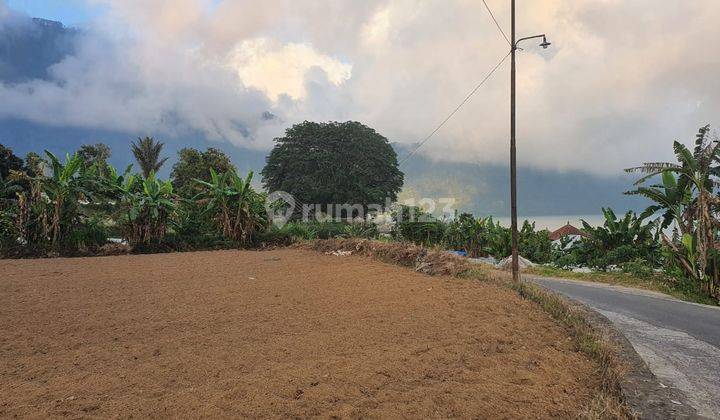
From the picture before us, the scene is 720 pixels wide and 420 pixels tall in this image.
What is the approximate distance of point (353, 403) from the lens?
103 inches

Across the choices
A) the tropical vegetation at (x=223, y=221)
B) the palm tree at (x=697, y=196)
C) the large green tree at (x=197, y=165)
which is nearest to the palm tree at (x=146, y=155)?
the large green tree at (x=197, y=165)

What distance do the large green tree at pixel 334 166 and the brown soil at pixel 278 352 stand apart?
2740 centimetres

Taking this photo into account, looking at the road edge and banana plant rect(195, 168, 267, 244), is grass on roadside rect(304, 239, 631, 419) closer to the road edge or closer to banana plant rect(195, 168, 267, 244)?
the road edge

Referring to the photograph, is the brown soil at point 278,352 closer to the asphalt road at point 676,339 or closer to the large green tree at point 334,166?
the asphalt road at point 676,339

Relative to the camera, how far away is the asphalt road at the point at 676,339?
11.5ft

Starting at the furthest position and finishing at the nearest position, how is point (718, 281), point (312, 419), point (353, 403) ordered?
point (718, 281), point (353, 403), point (312, 419)

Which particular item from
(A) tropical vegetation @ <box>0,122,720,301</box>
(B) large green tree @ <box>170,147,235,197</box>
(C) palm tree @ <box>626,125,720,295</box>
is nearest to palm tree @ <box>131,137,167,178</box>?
(B) large green tree @ <box>170,147,235,197</box>

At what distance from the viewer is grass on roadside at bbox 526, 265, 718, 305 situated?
10.5 meters

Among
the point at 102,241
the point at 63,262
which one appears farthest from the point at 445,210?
the point at 63,262

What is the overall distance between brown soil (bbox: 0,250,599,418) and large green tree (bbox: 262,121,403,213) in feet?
89.9

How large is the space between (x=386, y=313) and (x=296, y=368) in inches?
68.3

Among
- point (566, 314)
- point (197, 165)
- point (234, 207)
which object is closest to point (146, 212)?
point (234, 207)

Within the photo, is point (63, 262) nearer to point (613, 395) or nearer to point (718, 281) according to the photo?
point (613, 395)

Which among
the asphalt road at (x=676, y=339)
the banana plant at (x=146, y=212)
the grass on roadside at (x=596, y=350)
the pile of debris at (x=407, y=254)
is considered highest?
the banana plant at (x=146, y=212)
